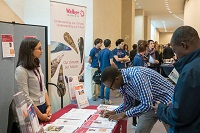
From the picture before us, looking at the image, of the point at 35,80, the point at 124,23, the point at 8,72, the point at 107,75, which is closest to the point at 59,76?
the point at 8,72

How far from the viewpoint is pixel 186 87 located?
120 cm

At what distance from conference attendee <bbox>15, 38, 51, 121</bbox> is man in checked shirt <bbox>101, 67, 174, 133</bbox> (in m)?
0.62

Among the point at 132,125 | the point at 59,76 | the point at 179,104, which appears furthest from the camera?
the point at 132,125

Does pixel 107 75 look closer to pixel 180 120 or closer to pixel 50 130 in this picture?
pixel 50 130

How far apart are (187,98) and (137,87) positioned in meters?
0.67

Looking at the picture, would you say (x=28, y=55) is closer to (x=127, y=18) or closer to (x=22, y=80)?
(x=22, y=80)

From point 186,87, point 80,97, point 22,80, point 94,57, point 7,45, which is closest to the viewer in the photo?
point 186,87

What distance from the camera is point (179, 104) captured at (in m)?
1.23

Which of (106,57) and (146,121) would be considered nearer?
(146,121)

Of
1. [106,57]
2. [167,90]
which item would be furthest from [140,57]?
[167,90]

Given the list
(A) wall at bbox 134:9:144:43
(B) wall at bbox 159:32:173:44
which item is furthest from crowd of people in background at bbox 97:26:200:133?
(B) wall at bbox 159:32:173:44

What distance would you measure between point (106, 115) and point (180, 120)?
930 millimetres

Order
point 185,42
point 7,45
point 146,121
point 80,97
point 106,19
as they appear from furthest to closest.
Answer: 1. point 106,19
2. point 80,97
3. point 7,45
4. point 146,121
5. point 185,42

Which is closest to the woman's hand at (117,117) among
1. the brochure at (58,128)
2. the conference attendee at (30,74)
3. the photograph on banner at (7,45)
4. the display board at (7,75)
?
the brochure at (58,128)
